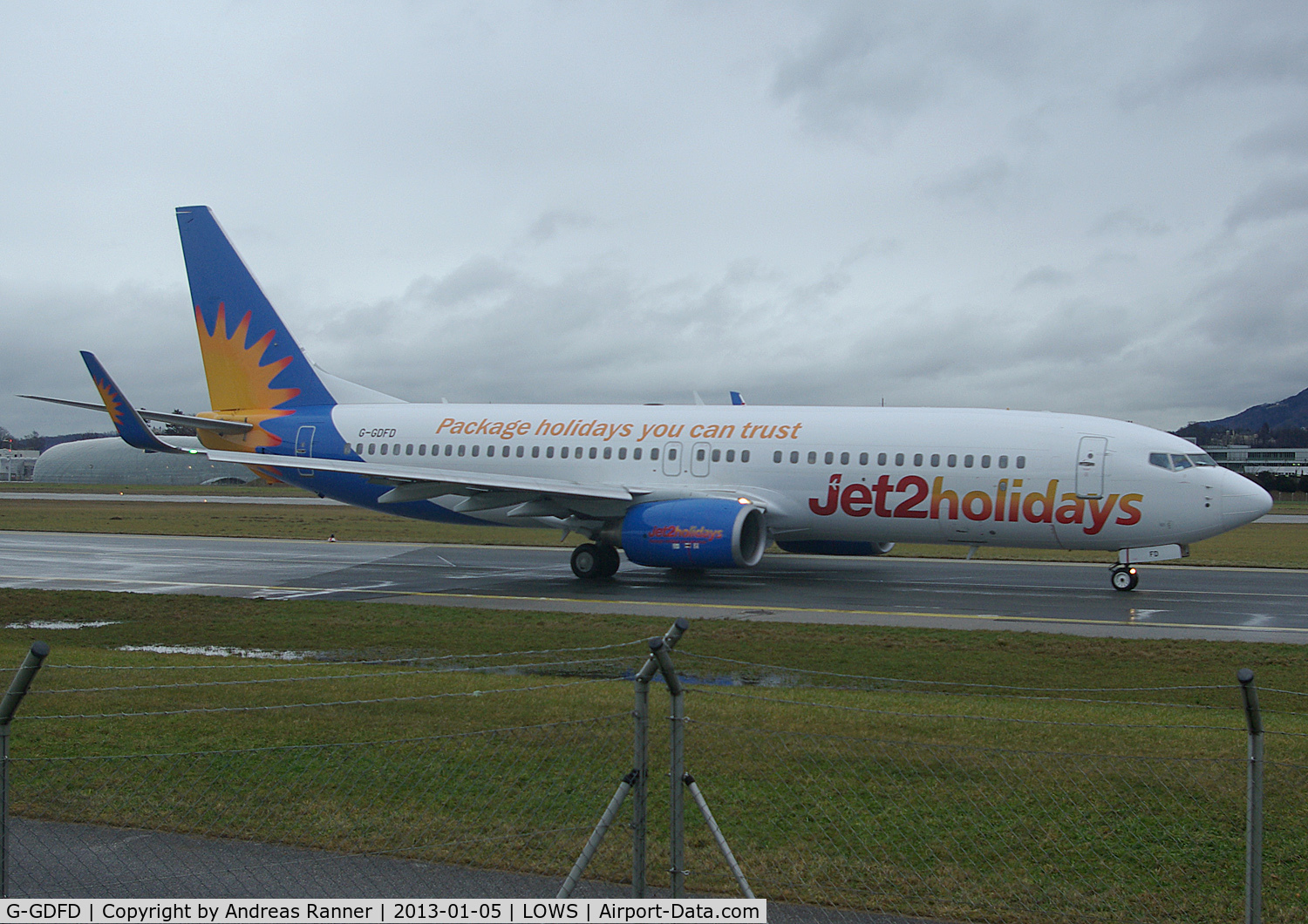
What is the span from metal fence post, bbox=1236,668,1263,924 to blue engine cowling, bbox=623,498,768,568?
16724 millimetres

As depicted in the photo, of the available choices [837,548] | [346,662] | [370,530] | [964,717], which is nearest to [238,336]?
[370,530]

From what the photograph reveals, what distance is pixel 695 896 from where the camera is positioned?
19.8 feet

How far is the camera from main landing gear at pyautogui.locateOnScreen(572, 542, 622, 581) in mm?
23672

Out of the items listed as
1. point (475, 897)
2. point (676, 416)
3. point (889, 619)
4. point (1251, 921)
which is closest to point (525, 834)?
point (475, 897)

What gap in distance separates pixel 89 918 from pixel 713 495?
19.7m

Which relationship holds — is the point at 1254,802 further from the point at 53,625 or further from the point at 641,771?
the point at 53,625

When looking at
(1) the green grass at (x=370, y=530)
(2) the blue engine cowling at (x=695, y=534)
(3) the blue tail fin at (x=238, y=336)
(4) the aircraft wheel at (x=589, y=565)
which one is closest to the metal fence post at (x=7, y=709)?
(2) the blue engine cowling at (x=695, y=534)

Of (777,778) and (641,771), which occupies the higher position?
(641,771)

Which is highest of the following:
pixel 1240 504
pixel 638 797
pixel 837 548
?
pixel 1240 504

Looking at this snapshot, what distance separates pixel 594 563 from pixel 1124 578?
10930 mm

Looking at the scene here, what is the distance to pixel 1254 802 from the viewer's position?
471cm

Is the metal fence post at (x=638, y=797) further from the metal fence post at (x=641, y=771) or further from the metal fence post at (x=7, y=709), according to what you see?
the metal fence post at (x=7, y=709)

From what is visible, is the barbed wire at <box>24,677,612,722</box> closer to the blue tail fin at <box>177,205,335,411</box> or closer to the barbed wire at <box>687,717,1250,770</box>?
the barbed wire at <box>687,717,1250,770</box>

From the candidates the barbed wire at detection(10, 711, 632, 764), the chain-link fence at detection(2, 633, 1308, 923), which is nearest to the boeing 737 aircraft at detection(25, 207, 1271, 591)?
the chain-link fence at detection(2, 633, 1308, 923)
